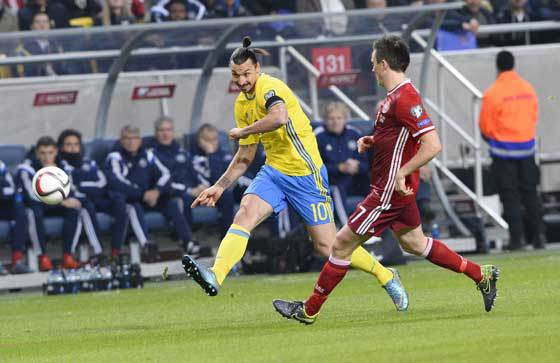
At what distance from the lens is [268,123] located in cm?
1169

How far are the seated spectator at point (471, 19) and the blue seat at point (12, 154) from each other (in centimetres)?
659

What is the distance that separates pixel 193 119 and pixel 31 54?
228cm

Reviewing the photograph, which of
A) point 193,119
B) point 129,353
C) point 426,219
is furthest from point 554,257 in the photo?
point 129,353

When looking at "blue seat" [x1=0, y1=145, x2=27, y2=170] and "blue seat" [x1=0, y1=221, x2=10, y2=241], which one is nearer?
"blue seat" [x1=0, y1=221, x2=10, y2=241]

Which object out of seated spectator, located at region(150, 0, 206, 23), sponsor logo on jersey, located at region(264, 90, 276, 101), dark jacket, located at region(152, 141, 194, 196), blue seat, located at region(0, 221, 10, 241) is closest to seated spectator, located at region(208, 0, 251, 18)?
seated spectator, located at region(150, 0, 206, 23)

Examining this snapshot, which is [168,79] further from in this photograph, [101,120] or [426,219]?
[426,219]

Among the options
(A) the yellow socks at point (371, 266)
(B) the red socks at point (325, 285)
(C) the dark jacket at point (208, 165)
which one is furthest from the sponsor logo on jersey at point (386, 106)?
(C) the dark jacket at point (208, 165)

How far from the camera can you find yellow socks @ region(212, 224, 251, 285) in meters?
11.6

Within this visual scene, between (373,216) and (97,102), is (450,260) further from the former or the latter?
(97,102)

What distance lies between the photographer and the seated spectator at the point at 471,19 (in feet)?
72.1

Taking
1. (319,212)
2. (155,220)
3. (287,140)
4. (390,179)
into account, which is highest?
(287,140)

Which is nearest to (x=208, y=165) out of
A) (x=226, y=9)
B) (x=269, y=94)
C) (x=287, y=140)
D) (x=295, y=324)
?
(x=226, y=9)

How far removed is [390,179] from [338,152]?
313 inches

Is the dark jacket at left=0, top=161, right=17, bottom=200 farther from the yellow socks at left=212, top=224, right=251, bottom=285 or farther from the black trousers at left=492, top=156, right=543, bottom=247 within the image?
the yellow socks at left=212, top=224, right=251, bottom=285
